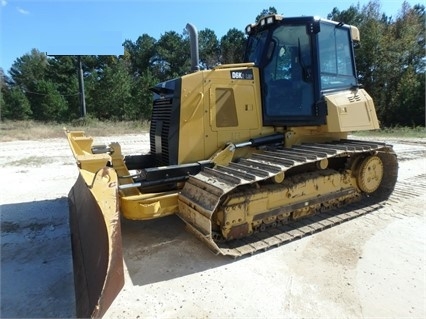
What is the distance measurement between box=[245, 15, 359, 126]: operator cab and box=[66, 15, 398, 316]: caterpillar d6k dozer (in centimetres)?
1

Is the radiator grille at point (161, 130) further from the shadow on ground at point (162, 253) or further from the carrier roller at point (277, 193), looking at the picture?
the shadow on ground at point (162, 253)

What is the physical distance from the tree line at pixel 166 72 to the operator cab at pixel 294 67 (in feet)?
71.4

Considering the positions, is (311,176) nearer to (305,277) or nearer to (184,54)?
(305,277)

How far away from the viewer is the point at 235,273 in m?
3.40

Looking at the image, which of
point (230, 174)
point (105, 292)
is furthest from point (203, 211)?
point (105, 292)

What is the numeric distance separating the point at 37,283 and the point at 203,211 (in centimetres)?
178

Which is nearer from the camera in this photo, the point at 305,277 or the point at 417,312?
the point at 417,312

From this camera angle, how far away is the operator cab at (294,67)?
4.72 metres

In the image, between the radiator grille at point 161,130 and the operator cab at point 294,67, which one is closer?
the radiator grille at point 161,130

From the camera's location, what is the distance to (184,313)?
9.18ft

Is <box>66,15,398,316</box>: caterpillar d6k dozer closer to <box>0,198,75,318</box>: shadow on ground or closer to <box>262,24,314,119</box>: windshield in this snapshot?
<box>262,24,314,119</box>: windshield

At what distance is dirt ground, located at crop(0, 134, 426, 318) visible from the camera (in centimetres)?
283

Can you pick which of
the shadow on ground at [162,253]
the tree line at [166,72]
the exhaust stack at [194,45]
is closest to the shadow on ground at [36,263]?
the shadow on ground at [162,253]

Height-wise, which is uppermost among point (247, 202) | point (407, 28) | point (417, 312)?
point (407, 28)
